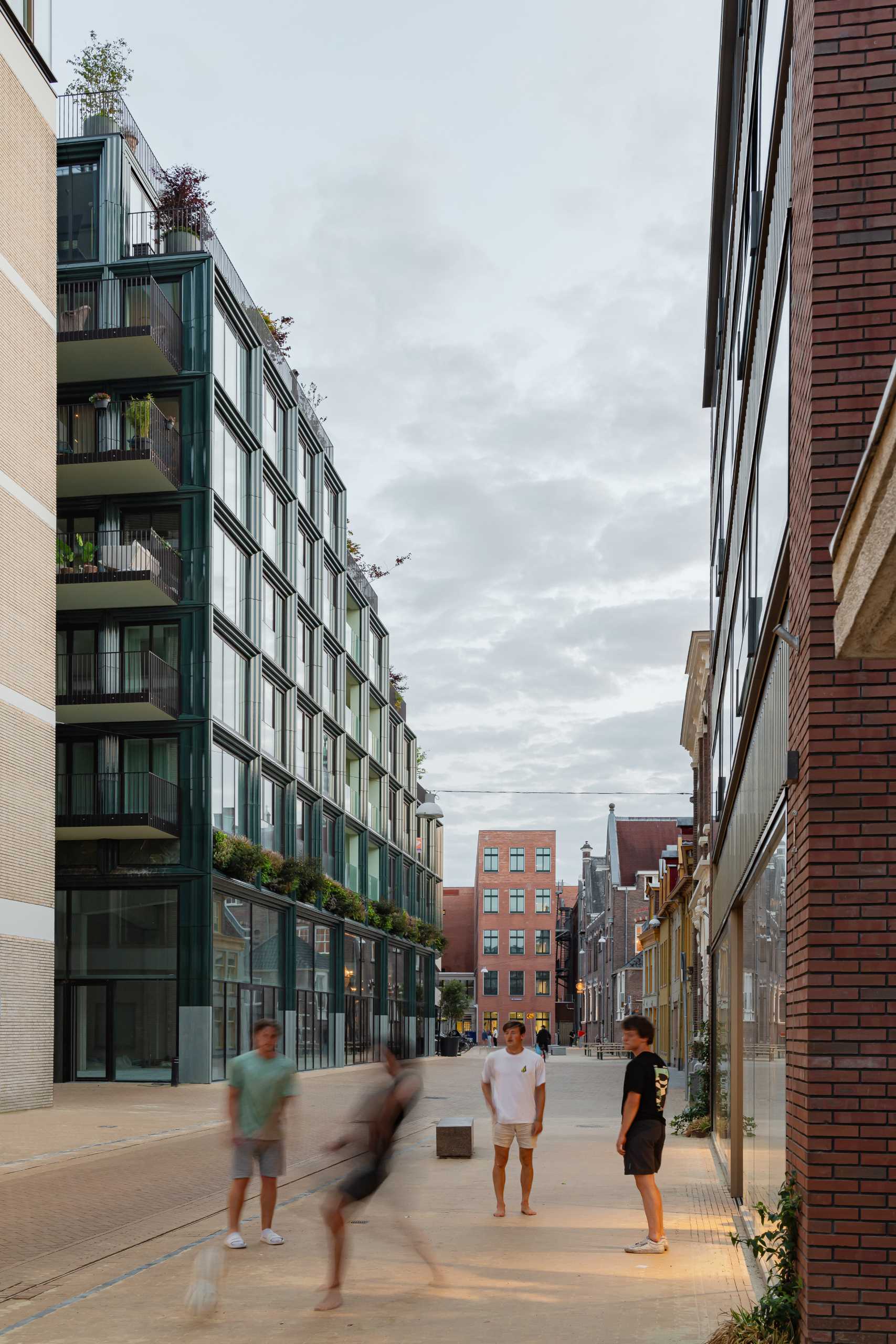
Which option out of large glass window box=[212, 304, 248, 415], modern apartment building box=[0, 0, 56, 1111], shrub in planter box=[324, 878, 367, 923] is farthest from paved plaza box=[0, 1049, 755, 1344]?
shrub in planter box=[324, 878, 367, 923]

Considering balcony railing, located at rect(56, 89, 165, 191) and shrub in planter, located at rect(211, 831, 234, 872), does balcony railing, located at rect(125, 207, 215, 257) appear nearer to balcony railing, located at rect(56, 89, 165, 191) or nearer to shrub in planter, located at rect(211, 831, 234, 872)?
balcony railing, located at rect(56, 89, 165, 191)

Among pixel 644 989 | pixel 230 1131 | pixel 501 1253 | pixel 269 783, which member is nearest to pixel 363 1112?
pixel 230 1131

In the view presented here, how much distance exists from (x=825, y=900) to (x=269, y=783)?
115 ft

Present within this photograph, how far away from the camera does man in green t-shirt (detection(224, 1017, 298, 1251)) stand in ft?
33.8

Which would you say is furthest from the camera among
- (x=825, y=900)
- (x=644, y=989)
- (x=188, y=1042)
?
(x=644, y=989)

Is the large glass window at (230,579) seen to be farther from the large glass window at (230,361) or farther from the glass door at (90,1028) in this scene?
the glass door at (90,1028)

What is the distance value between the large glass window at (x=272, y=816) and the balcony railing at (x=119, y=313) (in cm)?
1192

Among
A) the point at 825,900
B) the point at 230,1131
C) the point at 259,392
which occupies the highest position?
the point at 259,392

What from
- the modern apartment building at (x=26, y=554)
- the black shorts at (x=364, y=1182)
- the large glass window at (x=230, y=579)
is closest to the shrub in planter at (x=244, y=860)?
the large glass window at (x=230, y=579)

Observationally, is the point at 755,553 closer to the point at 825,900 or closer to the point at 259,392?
the point at 825,900

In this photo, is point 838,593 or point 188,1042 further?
point 188,1042

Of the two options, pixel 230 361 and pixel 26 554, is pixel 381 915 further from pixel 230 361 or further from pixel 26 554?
pixel 26 554

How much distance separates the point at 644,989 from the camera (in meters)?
71.6

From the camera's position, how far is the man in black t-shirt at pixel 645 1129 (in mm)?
10906
